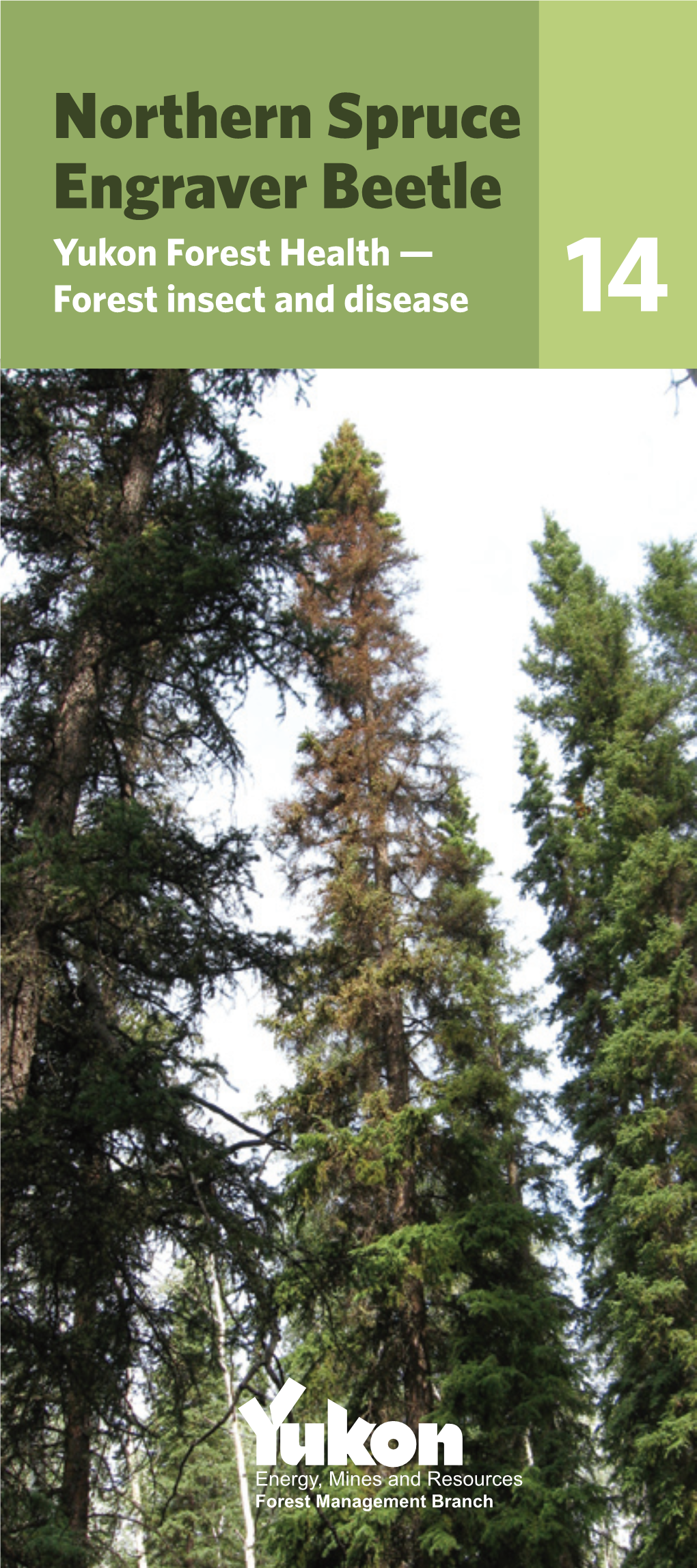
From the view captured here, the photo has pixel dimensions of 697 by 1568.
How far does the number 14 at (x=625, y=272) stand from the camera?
556 centimetres

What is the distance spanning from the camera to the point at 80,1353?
4883 mm

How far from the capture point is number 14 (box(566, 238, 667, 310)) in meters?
5.56

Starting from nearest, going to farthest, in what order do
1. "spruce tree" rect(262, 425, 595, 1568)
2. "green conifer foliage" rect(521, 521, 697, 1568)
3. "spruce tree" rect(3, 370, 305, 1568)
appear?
"spruce tree" rect(3, 370, 305, 1568) → "spruce tree" rect(262, 425, 595, 1568) → "green conifer foliage" rect(521, 521, 697, 1568)

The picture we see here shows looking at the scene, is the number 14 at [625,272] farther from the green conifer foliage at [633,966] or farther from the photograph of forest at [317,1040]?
the green conifer foliage at [633,966]

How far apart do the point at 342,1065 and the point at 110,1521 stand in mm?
6572

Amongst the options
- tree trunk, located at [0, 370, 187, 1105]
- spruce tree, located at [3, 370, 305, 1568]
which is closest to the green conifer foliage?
spruce tree, located at [3, 370, 305, 1568]

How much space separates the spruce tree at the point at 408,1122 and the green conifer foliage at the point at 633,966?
0.88 meters

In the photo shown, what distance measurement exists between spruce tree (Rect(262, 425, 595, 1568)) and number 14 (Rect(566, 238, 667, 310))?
1.88m

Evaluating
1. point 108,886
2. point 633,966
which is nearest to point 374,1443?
point 633,966

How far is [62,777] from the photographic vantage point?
19.7 ft

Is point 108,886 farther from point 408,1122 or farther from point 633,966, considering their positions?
point 633,966

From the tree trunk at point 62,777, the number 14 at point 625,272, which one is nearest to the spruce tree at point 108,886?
the tree trunk at point 62,777

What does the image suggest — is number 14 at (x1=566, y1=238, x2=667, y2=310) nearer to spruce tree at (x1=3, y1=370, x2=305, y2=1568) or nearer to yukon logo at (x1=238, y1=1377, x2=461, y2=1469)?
spruce tree at (x1=3, y1=370, x2=305, y2=1568)

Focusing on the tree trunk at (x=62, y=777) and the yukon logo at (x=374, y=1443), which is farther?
the yukon logo at (x=374, y=1443)
